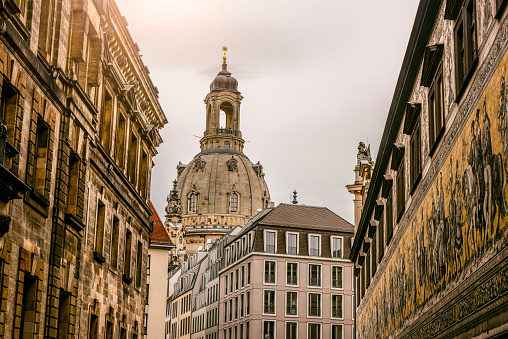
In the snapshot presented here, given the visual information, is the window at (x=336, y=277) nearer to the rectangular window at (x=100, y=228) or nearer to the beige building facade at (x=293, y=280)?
the beige building facade at (x=293, y=280)

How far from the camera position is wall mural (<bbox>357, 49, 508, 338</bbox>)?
12.9 meters

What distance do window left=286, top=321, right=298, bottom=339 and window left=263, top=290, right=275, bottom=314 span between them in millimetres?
1957

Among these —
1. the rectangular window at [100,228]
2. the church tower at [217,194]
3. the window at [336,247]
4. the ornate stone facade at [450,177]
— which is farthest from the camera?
the church tower at [217,194]

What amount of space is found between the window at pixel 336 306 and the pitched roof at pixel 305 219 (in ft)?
22.7

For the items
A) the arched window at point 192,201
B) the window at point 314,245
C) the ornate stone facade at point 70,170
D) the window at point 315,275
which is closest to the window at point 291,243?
the window at point 314,245

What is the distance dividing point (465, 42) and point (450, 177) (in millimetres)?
2791

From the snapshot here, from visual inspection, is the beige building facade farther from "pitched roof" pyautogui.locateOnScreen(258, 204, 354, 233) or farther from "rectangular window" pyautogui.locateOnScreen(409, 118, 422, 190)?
"rectangular window" pyautogui.locateOnScreen(409, 118, 422, 190)

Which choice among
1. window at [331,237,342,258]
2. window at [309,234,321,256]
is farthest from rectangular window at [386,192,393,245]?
window at [331,237,342,258]

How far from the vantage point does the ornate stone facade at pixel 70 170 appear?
63.0 feet

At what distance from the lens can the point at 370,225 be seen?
3891cm

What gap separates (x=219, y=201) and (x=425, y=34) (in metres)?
167

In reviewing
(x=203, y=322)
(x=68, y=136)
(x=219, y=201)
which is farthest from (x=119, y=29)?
(x=219, y=201)

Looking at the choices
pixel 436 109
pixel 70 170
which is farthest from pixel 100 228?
pixel 436 109

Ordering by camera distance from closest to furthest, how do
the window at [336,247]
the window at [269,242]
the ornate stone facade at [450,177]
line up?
the ornate stone facade at [450,177]
the window at [269,242]
the window at [336,247]
